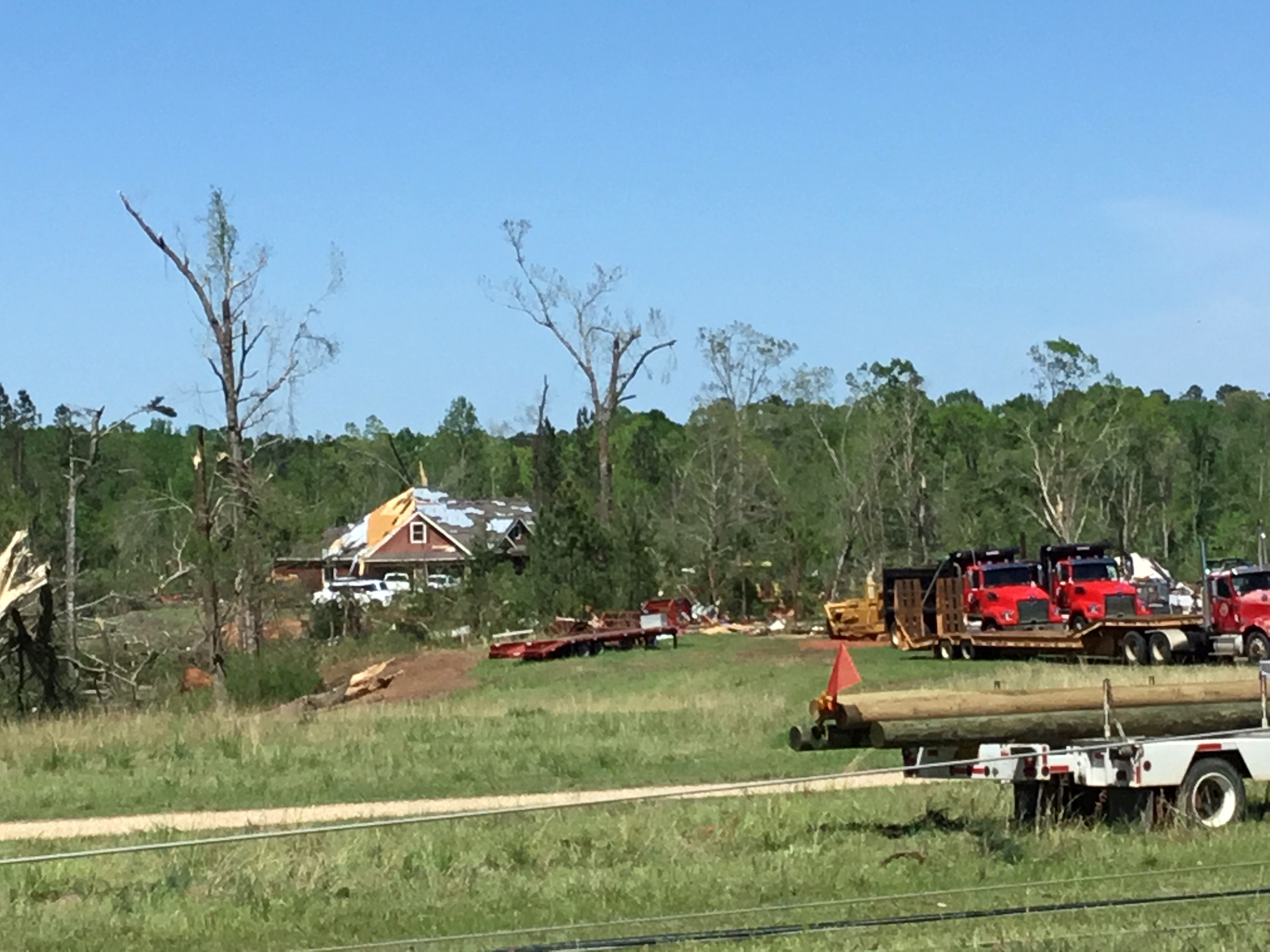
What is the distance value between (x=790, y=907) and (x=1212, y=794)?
4639mm

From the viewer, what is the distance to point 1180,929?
31.5 ft

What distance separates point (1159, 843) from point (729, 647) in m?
35.1

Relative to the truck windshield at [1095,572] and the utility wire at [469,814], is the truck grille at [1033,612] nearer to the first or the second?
the truck windshield at [1095,572]

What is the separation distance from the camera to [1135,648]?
38.7m

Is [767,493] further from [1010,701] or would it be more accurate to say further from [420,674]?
[1010,701]

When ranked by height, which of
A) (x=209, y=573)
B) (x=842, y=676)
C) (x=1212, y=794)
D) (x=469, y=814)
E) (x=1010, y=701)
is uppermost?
(x=209, y=573)

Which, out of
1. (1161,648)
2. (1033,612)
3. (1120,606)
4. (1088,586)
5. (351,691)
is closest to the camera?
(1161,648)

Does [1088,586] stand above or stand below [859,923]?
above

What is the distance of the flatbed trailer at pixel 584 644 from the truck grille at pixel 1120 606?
1262 centimetres

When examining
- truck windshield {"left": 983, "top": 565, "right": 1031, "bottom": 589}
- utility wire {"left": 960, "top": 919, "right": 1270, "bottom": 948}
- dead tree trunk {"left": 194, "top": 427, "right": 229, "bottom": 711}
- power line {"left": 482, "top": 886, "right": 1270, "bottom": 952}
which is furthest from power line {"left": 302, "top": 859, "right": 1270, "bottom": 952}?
dead tree trunk {"left": 194, "top": 427, "right": 229, "bottom": 711}

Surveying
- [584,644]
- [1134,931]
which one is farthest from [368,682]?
[1134,931]

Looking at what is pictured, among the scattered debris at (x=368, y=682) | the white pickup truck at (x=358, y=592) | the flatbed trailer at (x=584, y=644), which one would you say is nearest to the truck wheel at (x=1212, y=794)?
the scattered debris at (x=368, y=682)

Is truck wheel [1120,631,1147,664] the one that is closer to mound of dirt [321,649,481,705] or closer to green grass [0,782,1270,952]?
mound of dirt [321,649,481,705]

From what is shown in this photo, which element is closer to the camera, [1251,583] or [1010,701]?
[1010,701]
